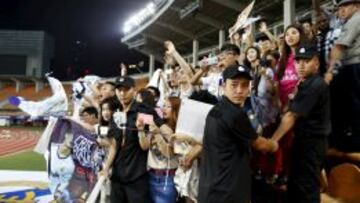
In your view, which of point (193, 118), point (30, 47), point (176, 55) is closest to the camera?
point (193, 118)

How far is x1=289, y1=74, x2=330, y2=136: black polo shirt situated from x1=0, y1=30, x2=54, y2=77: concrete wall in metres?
44.4


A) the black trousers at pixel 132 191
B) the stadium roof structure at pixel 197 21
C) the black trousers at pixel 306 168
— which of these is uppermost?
the stadium roof structure at pixel 197 21

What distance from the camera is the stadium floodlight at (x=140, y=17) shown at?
30619mm

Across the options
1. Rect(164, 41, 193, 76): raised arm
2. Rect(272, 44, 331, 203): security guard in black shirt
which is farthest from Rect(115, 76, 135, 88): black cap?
Rect(272, 44, 331, 203): security guard in black shirt

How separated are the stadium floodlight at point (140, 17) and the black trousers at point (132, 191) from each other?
82.8ft

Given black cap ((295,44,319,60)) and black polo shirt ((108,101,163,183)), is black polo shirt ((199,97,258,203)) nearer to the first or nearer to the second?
black cap ((295,44,319,60))

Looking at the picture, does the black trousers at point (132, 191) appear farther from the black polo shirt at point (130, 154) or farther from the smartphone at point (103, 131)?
the smartphone at point (103, 131)

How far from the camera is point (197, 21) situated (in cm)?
2369

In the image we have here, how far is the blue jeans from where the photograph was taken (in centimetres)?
405

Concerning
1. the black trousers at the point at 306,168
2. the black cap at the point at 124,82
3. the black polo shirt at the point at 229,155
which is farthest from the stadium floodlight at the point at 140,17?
the black polo shirt at the point at 229,155

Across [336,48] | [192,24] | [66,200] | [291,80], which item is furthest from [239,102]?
[192,24]

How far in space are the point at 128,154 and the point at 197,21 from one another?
2014cm

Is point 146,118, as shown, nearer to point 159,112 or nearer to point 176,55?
point 159,112

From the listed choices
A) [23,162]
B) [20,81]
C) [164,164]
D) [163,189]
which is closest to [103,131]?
[164,164]
